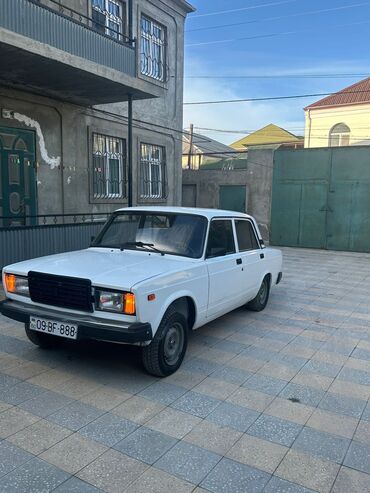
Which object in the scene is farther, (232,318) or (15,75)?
(15,75)

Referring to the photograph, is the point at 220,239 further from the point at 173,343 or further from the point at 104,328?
the point at 104,328

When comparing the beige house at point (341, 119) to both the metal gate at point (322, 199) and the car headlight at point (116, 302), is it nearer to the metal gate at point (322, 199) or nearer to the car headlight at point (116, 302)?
the metal gate at point (322, 199)

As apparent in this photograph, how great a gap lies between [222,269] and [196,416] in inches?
75.4

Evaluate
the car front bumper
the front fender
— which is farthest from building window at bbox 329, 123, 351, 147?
the car front bumper

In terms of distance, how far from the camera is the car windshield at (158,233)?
4.67 meters

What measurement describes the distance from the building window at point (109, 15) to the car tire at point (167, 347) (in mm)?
9282

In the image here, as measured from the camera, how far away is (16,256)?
754 centimetres

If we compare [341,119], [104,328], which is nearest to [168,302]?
[104,328]

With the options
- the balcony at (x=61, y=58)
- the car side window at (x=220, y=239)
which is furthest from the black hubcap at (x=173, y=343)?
the balcony at (x=61, y=58)

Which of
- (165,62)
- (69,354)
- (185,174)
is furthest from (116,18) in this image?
(69,354)

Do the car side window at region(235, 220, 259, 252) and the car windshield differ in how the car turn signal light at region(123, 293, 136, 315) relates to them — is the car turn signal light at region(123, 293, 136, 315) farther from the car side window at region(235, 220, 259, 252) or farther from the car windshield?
the car side window at region(235, 220, 259, 252)

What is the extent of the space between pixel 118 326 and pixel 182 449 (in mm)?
1111

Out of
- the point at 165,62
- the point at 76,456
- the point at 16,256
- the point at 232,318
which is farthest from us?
the point at 165,62

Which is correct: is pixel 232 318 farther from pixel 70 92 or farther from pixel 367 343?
pixel 70 92
